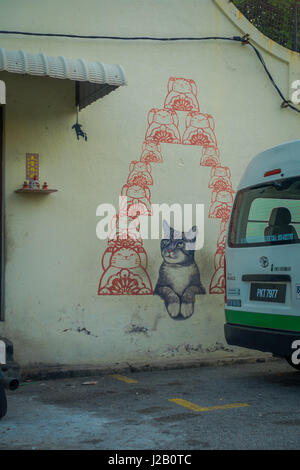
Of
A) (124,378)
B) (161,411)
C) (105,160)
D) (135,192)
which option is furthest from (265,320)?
(105,160)

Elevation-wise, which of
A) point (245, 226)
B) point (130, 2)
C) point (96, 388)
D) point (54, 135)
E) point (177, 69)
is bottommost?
point (96, 388)

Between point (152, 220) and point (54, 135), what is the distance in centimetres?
171

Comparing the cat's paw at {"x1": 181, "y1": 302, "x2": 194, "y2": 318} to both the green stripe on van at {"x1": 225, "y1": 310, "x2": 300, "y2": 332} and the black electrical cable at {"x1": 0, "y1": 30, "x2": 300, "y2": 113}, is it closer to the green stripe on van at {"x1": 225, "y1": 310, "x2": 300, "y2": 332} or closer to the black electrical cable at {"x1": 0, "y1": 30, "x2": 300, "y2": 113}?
the green stripe on van at {"x1": 225, "y1": 310, "x2": 300, "y2": 332}

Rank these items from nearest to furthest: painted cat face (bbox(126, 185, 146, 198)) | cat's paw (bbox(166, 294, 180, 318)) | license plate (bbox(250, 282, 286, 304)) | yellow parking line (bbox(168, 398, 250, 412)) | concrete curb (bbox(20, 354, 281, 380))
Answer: yellow parking line (bbox(168, 398, 250, 412)), license plate (bbox(250, 282, 286, 304)), concrete curb (bbox(20, 354, 281, 380)), painted cat face (bbox(126, 185, 146, 198)), cat's paw (bbox(166, 294, 180, 318))

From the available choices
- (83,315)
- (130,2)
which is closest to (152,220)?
(83,315)

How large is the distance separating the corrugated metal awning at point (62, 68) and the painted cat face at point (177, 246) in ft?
7.14

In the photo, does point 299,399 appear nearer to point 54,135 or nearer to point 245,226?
point 245,226

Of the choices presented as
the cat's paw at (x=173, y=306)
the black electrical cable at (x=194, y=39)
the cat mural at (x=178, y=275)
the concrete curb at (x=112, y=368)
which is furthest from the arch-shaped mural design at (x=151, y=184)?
the concrete curb at (x=112, y=368)

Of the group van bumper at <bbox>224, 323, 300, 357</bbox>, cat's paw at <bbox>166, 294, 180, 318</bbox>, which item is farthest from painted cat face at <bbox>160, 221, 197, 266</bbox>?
van bumper at <bbox>224, 323, 300, 357</bbox>

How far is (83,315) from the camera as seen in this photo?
711 cm

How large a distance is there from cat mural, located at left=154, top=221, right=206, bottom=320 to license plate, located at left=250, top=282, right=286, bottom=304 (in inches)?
69.1

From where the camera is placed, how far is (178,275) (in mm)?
7758

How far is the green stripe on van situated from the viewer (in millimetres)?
5547

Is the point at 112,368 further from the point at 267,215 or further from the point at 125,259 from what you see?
the point at 267,215
